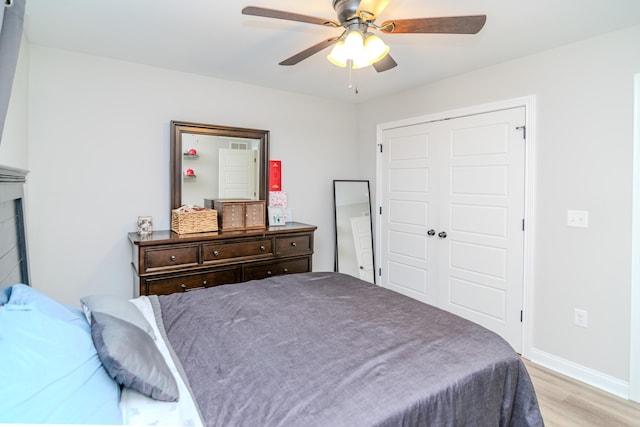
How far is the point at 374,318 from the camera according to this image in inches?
67.7

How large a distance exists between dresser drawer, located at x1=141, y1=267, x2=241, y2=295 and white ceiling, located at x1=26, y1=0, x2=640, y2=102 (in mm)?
1807

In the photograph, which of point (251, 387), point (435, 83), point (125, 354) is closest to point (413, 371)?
point (251, 387)

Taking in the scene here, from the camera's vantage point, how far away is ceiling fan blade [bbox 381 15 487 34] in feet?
5.24

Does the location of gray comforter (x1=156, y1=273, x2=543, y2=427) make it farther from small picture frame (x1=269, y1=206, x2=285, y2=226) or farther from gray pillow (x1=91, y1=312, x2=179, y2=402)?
small picture frame (x1=269, y1=206, x2=285, y2=226)

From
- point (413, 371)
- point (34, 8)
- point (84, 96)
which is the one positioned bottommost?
point (413, 371)

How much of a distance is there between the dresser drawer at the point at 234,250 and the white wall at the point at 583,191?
2.32 meters

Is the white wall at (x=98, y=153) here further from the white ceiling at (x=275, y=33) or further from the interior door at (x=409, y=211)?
the interior door at (x=409, y=211)

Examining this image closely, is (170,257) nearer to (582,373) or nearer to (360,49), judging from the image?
(360,49)

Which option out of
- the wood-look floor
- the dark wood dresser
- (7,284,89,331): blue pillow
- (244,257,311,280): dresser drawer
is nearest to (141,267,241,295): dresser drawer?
the dark wood dresser

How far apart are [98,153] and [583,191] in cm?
385

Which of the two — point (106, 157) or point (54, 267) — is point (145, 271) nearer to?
point (54, 267)

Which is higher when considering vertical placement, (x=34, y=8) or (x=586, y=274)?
(x=34, y=8)

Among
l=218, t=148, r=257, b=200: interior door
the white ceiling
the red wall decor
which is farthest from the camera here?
the red wall decor

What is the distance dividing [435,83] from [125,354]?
11.4 ft
